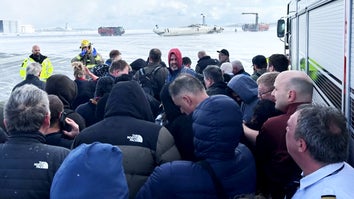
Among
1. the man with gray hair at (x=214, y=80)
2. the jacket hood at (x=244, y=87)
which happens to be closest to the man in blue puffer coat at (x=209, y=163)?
the jacket hood at (x=244, y=87)

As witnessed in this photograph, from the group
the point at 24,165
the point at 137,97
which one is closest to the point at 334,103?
the point at 137,97

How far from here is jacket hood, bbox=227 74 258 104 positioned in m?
4.39

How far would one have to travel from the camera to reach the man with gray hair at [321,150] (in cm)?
189

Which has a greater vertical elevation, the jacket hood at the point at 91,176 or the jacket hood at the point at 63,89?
the jacket hood at the point at 63,89

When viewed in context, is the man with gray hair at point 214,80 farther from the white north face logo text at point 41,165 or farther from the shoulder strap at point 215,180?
the white north face logo text at point 41,165

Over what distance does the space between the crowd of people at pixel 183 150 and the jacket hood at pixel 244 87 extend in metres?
1.01

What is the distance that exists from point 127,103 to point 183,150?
52cm

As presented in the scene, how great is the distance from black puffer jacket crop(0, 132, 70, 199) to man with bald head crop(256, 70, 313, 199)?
1332 millimetres

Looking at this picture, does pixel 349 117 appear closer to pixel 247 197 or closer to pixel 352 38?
pixel 352 38

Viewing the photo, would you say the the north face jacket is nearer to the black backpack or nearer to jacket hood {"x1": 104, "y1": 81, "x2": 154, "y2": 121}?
jacket hood {"x1": 104, "y1": 81, "x2": 154, "y2": 121}

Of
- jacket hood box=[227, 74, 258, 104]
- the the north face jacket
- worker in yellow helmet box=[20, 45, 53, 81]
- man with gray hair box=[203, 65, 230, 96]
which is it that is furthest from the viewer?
worker in yellow helmet box=[20, 45, 53, 81]

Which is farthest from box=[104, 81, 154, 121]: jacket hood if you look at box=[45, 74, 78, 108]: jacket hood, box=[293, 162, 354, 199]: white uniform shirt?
box=[293, 162, 354, 199]: white uniform shirt

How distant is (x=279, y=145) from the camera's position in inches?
110

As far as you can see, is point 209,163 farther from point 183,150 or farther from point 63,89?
point 63,89
